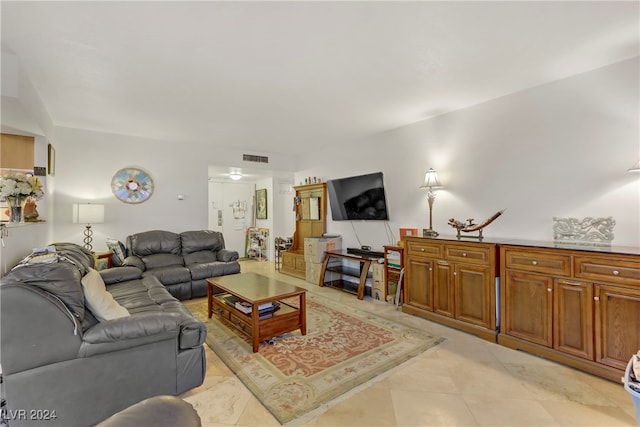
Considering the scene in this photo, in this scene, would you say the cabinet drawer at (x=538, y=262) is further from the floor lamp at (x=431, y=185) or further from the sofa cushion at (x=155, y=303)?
the sofa cushion at (x=155, y=303)

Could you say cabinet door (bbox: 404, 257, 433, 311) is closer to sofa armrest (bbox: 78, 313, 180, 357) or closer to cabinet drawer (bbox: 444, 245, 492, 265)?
cabinet drawer (bbox: 444, 245, 492, 265)

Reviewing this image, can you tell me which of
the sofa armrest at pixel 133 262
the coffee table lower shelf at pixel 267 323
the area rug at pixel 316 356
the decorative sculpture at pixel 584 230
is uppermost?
the decorative sculpture at pixel 584 230

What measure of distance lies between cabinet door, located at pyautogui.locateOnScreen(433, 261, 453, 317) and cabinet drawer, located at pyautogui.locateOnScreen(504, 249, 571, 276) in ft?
1.99

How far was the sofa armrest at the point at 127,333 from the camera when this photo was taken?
66.8 inches

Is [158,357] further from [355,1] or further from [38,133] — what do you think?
[38,133]

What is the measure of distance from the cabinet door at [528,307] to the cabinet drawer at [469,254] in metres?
0.23

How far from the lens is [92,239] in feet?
14.8

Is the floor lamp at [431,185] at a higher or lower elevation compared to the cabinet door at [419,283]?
higher

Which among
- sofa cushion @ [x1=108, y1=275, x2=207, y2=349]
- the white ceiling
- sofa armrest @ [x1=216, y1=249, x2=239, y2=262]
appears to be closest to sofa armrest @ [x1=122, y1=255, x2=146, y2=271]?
sofa cushion @ [x1=108, y1=275, x2=207, y2=349]

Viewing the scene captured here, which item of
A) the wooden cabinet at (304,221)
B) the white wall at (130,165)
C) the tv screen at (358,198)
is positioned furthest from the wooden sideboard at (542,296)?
the white wall at (130,165)

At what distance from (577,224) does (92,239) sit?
248 inches

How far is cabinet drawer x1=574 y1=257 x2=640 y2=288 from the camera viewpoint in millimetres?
2039

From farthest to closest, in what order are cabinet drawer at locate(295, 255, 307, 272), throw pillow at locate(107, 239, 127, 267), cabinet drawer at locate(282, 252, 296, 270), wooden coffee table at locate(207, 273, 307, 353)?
1. cabinet drawer at locate(282, 252, 296, 270)
2. cabinet drawer at locate(295, 255, 307, 272)
3. throw pillow at locate(107, 239, 127, 267)
4. wooden coffee table at locate(207, 273, 307, 353)

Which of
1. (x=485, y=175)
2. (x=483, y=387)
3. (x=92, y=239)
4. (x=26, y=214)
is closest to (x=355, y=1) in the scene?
(x=485, y=175)
